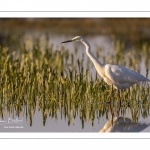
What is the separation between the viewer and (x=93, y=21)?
13.1 metres

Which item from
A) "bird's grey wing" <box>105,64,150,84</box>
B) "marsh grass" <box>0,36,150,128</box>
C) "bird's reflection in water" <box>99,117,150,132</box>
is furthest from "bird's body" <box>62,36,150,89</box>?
"bird's reflection in water" <box>99,117,150,132</box>

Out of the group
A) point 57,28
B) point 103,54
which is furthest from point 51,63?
point 57,28

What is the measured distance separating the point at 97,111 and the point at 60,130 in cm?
78

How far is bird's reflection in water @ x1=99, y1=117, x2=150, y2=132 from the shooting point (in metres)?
6.36
